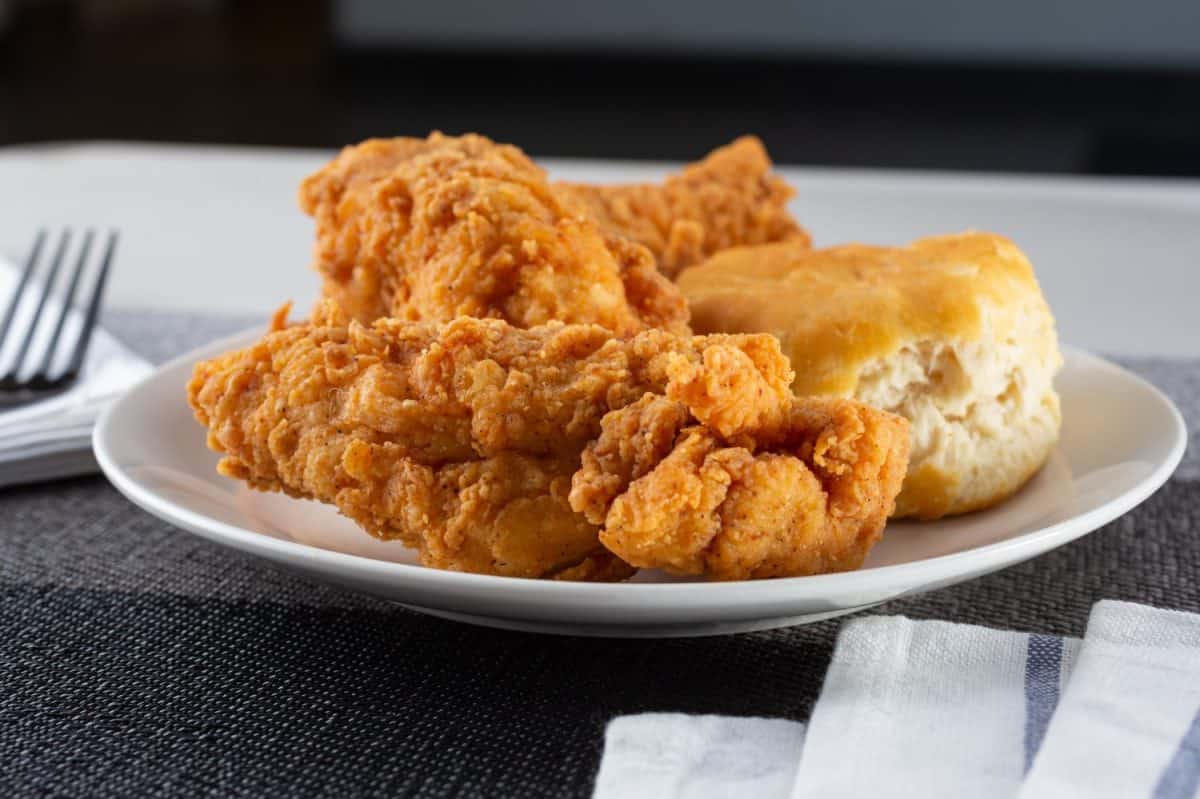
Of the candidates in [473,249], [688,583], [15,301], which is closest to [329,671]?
[688,583]

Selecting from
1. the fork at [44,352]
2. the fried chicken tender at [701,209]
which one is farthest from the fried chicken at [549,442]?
the fork at [44,352]

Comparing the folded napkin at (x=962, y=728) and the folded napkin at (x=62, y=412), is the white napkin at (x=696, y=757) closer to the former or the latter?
the folded napkin at (x=962, y=728)

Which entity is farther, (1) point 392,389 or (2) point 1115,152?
(2) point 1115,152

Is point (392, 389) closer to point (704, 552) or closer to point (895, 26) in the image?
point (704, 552)

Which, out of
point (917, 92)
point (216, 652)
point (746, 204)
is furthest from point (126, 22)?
point (216, 652)

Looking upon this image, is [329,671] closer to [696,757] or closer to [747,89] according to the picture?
[696,757]

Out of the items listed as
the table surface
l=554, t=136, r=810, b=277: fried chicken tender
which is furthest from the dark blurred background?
l=554, t=136, r=810, b=277: fried chicken tender
